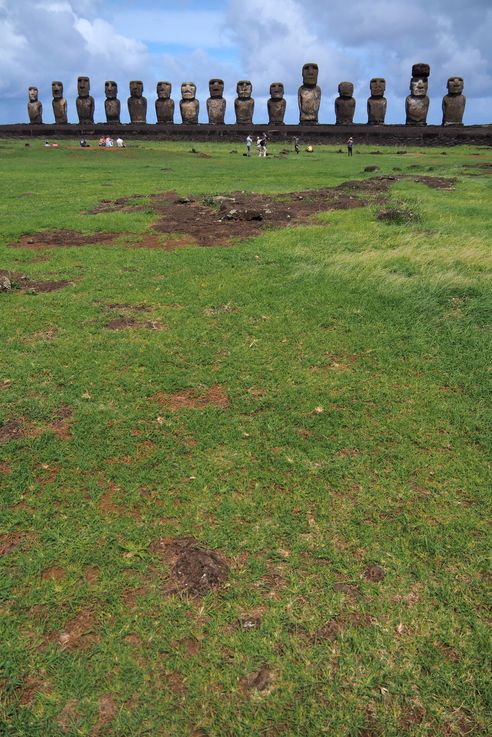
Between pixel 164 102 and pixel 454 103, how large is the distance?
2363 centimetres

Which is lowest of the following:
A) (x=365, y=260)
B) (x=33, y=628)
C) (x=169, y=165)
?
(x=33, y=628)

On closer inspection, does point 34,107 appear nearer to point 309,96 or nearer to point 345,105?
point 309,96

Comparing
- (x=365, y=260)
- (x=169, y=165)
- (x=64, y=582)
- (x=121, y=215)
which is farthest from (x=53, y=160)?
(x=64, y=582)

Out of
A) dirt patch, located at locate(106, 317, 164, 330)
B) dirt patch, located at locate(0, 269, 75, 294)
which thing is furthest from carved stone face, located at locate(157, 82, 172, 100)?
dirt patch, located at locate(106, 317, 164, 330)

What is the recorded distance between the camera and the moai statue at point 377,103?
41438mm

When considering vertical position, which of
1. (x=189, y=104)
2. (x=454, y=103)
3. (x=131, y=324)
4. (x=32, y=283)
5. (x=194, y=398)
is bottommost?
(x=194, y=398)

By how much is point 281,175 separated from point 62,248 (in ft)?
47.1

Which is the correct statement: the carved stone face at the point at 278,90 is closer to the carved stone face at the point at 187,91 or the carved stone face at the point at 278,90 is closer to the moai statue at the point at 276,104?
the moai statue at the point at 276,104

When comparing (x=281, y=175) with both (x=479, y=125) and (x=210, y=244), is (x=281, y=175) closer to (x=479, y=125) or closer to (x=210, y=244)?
(x=210, y=244)

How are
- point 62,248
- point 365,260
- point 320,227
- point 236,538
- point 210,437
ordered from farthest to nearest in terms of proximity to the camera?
point 320,227
point 62,248
point 365,260
point 210,437
point 236,538

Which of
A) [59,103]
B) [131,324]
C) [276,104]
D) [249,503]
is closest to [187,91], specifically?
[276,104]

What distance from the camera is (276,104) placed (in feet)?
146

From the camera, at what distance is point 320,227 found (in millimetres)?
12109

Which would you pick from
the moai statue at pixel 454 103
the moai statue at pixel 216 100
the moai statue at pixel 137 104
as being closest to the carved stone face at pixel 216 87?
the moai statue at pixel 216 100
